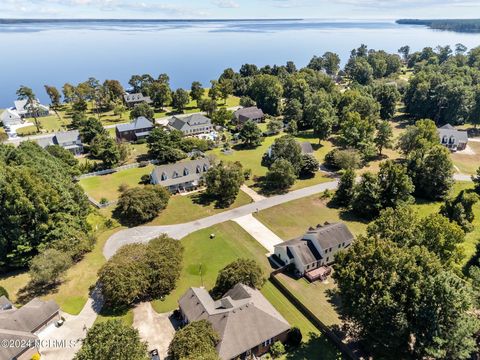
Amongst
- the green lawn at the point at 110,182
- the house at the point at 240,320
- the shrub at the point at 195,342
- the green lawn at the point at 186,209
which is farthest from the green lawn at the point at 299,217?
the green lawn at the point at 110,182

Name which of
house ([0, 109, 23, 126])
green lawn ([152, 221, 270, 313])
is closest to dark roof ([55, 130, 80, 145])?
house ([0, 109, 23, 126])

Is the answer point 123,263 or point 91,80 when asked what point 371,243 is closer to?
point 123,263

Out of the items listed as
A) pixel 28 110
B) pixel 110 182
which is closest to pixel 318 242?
pixel 110 182

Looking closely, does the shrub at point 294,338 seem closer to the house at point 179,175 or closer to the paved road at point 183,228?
the paved road at point 183,228

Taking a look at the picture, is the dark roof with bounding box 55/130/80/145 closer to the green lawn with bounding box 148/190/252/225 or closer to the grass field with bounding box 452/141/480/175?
the green lawn with bounding box 148/190/252/225

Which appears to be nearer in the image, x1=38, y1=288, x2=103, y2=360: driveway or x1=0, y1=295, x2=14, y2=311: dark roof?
x1=38, y1=288, x2=103, y2=360: driveway
